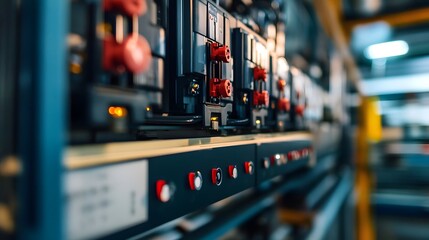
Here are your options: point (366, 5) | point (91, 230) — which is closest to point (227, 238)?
point (91, 230)

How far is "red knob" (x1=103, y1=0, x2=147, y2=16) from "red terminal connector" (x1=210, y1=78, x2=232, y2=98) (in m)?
0.39

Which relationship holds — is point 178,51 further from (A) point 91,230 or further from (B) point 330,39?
(B) point 330,39

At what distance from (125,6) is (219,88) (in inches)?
16.7

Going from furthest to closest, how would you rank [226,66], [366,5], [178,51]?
[366,5], [226,66], [178,51]

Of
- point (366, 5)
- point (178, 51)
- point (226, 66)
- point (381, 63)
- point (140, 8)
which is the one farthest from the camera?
point (381, 63)

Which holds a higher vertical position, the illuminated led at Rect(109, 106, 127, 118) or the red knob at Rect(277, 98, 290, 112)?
the red knob at Rect(277, 98, 290, 112)

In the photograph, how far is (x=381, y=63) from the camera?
4953mm

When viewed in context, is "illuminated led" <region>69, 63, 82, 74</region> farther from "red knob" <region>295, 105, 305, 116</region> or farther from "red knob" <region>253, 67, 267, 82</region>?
"red knob" <region>295, 105, 305, 116</region>

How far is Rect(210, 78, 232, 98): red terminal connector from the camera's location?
0.94m

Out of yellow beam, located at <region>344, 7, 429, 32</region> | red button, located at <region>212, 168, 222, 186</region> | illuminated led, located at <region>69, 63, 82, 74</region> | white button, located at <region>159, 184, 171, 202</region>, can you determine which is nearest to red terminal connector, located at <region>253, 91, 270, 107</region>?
red button, located at <region>212, 168, 222, 186</region>

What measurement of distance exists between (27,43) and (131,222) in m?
0.34

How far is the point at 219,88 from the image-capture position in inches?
37.0

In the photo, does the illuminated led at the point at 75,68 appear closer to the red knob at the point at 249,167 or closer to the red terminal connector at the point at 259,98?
the red knob at the point at 249,167

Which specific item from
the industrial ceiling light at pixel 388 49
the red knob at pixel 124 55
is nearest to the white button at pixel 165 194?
the red knob at pixel 124 55
